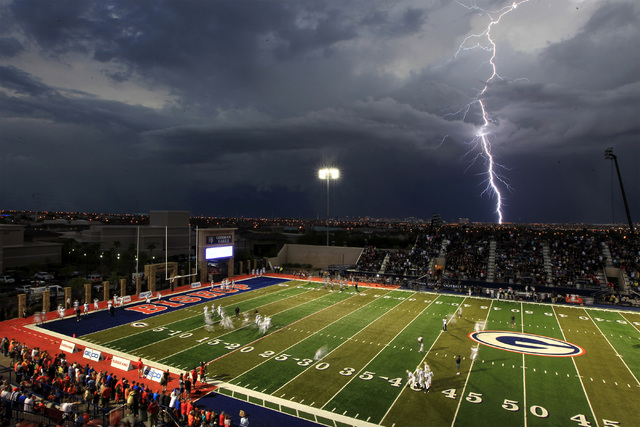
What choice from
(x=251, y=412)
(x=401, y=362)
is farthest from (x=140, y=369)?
(x=401, y=362)

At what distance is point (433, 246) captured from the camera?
50.8 meters

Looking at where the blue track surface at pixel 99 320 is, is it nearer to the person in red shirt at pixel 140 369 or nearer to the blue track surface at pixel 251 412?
the person in red shirt at pixel 140 369

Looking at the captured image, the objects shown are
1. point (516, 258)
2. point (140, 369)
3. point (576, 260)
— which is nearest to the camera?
point (140, 369)

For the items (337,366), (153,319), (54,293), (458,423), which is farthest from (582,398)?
(54,293)

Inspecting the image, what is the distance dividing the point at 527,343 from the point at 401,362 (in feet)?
28.7

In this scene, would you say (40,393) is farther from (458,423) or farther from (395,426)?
(458,423)

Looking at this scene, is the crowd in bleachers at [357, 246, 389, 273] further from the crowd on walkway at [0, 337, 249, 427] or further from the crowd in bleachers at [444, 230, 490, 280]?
the crowd on walkway at [0, 337, 249, 427]

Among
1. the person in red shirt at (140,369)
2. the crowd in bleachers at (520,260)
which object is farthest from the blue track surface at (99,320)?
the crowd in bleachers at (520,260)

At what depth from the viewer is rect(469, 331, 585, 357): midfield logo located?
20828 millimetres

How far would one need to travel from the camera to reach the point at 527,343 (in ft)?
73.4

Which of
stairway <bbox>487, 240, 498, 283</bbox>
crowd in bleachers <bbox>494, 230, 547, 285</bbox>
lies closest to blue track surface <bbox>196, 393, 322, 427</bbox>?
stairway <bbox>487, 240, 498, 283</bbox>

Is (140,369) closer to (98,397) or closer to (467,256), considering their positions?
(98,397)

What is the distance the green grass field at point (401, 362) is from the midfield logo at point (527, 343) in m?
0.61

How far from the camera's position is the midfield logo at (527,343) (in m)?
20.8
